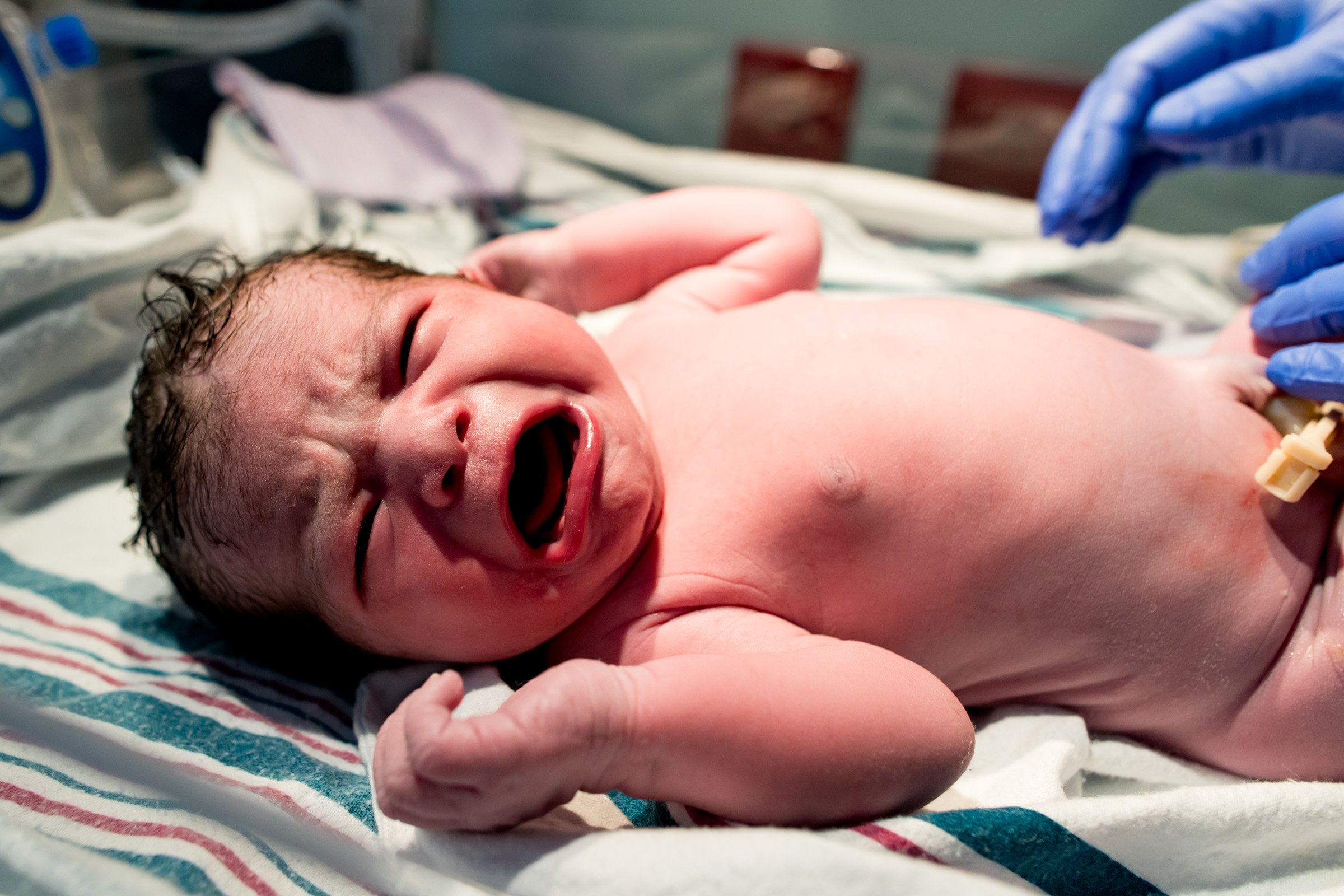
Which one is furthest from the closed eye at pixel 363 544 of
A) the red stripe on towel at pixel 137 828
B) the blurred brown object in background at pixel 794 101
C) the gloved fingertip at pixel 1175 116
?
the blurred brown object in background at pixel 794 101

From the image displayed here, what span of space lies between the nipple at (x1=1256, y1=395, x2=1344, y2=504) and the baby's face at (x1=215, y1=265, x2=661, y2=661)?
524 millimetres

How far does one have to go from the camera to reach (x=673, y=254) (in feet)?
3.55

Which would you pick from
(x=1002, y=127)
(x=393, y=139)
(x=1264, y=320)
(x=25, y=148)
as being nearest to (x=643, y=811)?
(x=1264, y=320)

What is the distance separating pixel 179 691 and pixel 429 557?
0.33m

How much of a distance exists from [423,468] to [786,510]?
0.30 meters

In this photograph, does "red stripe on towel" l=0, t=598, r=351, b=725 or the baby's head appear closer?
the baby's head

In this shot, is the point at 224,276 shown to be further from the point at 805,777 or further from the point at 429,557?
the point at 805,777

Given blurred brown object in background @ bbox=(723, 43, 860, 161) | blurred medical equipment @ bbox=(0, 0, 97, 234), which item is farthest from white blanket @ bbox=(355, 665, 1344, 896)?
blurred brown object in background @ bbox=(723, 43, 860, 161)

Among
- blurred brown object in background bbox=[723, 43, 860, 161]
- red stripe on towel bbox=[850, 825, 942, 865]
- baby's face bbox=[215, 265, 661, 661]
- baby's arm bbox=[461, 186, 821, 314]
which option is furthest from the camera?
blurred brown object in background bbox=[723, 43, 860, 161]

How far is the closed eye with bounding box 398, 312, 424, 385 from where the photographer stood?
2.47ft

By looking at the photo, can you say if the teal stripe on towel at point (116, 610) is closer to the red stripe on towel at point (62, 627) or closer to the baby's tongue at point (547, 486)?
the red stripe on towel at point (62, 627)

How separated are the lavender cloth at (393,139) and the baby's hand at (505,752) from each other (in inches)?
48.9

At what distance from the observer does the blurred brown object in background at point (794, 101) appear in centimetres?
184

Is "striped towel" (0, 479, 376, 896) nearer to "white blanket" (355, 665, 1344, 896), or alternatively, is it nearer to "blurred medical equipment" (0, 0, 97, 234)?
"white blanket" (355, 665, 1344, 896)
